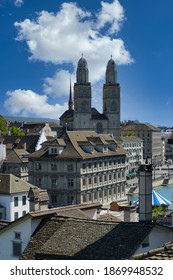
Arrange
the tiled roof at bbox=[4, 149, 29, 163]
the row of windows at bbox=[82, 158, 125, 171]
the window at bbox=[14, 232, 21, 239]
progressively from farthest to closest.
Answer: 1. the tiled roof at bbox=[4, 149, 29, 163]
2. the row of windows at bbox=[82, 158, 125, 171]
3. the window at bbox=[14, 232, 21, 239]

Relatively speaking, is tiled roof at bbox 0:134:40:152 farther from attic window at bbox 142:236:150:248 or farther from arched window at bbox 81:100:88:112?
attic window at bbox 142:236:150:248

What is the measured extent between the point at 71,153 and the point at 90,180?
3114 millimetres

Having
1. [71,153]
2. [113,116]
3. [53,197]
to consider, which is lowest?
[53,197]

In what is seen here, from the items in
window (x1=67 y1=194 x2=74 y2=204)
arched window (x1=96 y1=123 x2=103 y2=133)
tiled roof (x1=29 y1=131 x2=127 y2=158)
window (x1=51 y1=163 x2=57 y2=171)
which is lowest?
window (x1=67 y1=194 x2=74 y2=204)

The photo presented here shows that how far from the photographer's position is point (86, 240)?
9.98 m

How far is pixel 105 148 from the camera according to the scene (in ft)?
153

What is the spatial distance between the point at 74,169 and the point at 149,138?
257 ft

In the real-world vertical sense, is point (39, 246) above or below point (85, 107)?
below

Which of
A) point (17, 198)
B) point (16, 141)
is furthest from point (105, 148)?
point (16, 141)

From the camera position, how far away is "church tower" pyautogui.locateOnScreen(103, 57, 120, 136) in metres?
101

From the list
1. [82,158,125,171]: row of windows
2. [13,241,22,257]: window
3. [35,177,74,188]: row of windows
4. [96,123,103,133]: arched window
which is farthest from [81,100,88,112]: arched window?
[13,241,22,257]: window

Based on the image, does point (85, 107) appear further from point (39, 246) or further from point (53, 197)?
point (39, 246)

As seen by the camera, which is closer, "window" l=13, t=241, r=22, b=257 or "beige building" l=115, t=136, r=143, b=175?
"window" l=13, t=241, r=22, b=257

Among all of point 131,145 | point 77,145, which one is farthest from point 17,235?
point 131,145
